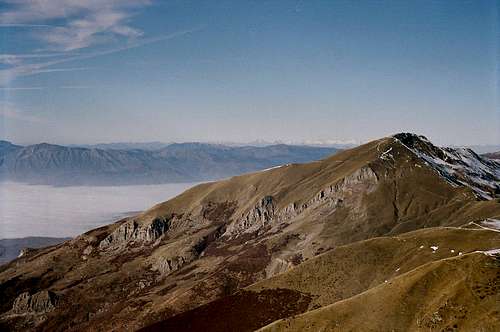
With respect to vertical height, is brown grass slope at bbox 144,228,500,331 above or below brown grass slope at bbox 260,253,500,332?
below

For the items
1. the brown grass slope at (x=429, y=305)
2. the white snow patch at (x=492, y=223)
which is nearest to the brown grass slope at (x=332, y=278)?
the white snow patch at (x=492, y=223)

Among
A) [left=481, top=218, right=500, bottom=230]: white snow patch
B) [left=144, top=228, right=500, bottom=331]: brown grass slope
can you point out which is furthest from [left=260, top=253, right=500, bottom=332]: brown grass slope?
[left=481, top=218, right=500, bottom=230]: white snow patch

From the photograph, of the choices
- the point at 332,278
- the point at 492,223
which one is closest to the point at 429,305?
the point at 332,278

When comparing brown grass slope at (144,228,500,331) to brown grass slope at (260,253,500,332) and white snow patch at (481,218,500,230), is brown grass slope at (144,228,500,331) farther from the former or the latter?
brown grass slope at (260,253,500,332)

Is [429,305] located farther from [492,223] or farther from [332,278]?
[492,223]

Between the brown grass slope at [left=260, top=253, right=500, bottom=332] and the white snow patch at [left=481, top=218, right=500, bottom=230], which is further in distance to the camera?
the white snow patch at [left=481, top=218, right=500, bottom=230]

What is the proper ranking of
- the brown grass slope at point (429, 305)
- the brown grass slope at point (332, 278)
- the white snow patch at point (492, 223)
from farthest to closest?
the white snow patch at point (492, 223)
the brown grass slope at point (332, 278)
the brown grass slope at point (429, 305)

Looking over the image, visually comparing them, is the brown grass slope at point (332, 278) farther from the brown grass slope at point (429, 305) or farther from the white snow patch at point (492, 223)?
the brown grass slope at point (429, 305)

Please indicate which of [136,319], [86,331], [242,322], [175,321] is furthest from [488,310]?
[86,331]
